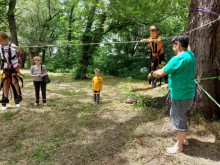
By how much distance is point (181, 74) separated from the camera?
8.27 ft

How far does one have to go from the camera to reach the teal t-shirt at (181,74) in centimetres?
243

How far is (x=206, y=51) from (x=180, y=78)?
4.57 feet

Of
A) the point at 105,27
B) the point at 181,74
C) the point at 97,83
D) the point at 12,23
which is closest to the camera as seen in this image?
the point at 181,74

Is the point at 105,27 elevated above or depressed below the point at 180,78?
above

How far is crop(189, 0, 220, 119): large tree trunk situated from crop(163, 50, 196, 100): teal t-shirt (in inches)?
45.0

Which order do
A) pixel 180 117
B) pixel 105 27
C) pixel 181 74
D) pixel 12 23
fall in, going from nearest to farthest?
pixel 181 74
pixel 180 117
pixel 105 27
pixel 12 23

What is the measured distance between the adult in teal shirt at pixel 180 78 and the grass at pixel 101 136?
0.44 meters

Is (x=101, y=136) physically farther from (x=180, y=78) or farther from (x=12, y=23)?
(x=12, y=23)

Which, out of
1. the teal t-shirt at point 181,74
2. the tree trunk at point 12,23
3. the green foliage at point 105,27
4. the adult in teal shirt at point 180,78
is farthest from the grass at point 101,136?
the tree trunk at point 12,23

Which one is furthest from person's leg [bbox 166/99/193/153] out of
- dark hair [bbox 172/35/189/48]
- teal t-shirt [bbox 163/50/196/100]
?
dark hair [bbox 172/35/189/48]

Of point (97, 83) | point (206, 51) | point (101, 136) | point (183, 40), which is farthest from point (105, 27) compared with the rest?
point (183, 40)

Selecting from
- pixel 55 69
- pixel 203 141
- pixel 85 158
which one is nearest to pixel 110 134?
pixel 85 158

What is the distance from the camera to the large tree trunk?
3410mm

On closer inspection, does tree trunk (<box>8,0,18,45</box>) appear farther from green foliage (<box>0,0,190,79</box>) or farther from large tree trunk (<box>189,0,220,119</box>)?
large tree trunk (<box>189,0,220,119</box>)
